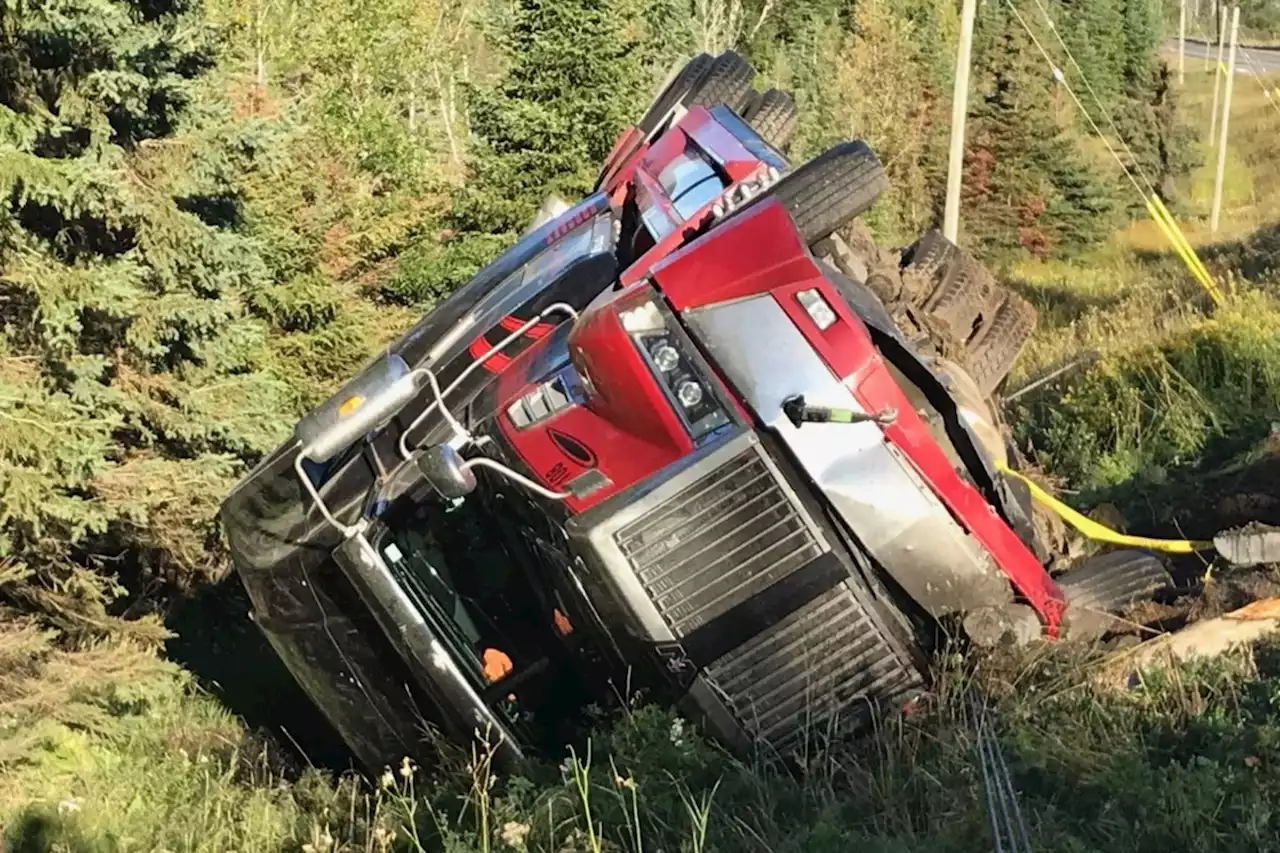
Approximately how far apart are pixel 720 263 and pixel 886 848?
63.8 inches

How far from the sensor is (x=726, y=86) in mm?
7000

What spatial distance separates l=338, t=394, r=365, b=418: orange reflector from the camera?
4320 mm

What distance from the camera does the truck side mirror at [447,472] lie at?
3.68 meters

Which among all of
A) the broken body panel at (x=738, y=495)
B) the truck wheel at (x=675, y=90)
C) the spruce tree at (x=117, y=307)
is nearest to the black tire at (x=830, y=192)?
the broken body panel at (x=738, y=495)

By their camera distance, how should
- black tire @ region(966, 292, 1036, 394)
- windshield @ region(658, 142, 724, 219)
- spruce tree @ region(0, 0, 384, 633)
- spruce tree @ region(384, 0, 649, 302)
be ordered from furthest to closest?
spruce tree @ region(384, 0, 649, 302), black tire @ region(966, 292, 1036, 394), spruce tree @ region(0, 0, 384, 633), windshield @ region(658, 142, 724, 219)

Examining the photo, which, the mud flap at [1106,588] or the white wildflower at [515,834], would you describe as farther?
the mud flap at [1106,588]

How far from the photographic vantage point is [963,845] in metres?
2.99

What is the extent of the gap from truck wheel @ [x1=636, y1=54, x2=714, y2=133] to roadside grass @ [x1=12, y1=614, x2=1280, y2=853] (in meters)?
3.72

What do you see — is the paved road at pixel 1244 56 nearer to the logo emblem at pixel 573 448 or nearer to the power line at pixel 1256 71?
the power line at pixel 1256 71

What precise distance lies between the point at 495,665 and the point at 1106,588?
207 centimetres

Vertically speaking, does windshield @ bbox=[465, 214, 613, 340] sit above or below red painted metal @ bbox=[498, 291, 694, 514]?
above

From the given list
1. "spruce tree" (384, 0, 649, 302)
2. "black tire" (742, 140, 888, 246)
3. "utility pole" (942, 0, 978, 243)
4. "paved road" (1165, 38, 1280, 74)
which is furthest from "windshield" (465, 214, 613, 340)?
"paved road" (1165, 38, 1280, 74)

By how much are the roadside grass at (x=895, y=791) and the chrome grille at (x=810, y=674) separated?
0.33 feet

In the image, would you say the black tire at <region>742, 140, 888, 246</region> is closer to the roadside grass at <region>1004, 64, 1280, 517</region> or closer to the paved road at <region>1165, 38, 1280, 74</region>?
the roadside grass at <region>1004, 64, 1280, 517</region>
